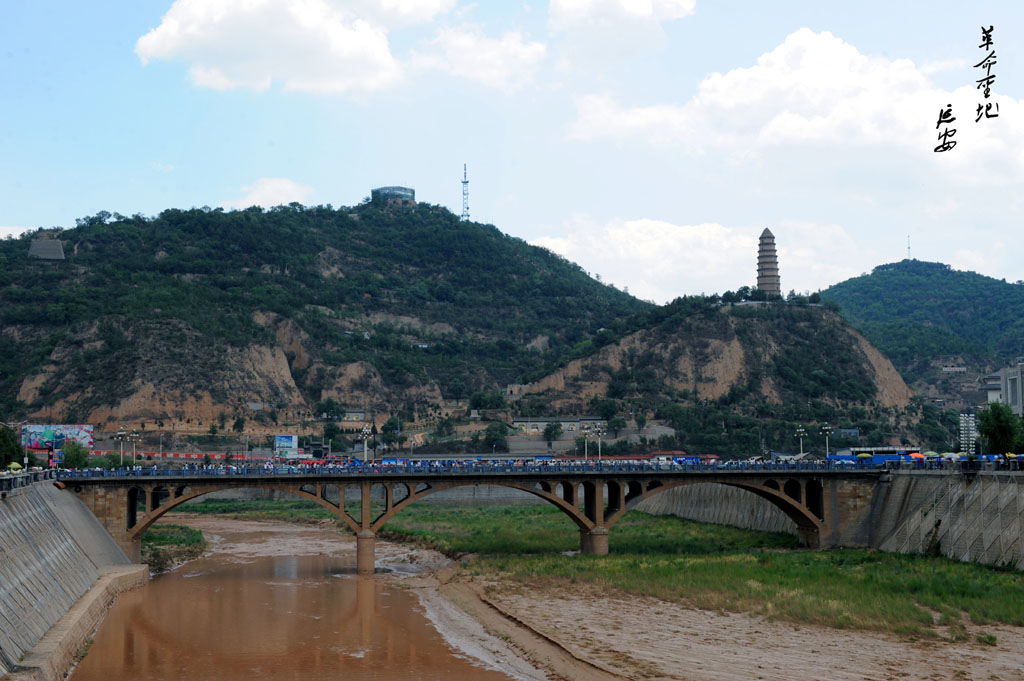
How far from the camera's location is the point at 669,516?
348 ft

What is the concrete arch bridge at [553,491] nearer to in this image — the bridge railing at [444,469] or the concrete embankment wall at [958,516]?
the bridge railing at [444,469]

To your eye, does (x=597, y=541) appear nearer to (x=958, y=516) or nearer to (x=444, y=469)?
(x=444, y=469)

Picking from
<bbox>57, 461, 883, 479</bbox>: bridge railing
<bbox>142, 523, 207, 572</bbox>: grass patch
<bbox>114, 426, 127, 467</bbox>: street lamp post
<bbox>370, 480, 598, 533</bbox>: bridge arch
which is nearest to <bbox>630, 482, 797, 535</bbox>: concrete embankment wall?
<bbox>57, 461, 883, 479</bbox>: bridge railing

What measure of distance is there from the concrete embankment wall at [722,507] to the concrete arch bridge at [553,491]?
5.36 meters

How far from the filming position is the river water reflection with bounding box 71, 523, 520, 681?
1638 inches

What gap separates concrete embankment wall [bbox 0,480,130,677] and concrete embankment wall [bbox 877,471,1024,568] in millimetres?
47247

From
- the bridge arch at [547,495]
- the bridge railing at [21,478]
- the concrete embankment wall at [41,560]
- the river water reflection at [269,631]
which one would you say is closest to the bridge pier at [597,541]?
the bridge arch at [547,495]

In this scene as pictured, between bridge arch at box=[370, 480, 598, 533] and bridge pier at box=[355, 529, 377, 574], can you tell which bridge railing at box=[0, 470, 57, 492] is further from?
bridge arch at box=[370, 480, 598, 533]

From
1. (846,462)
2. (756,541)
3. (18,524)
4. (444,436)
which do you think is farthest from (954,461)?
(444,436)

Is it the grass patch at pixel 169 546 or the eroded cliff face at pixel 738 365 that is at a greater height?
Result: the eroded cliff face at pixel 738 365

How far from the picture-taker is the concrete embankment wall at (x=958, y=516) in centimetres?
5709

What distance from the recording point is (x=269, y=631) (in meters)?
49.9

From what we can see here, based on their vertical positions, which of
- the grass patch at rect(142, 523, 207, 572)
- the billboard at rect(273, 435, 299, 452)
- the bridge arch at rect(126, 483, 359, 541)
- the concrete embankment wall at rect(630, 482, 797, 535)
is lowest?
the grass patch at rect(142, 523, 207, 572)

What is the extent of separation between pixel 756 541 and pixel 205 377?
102 m
